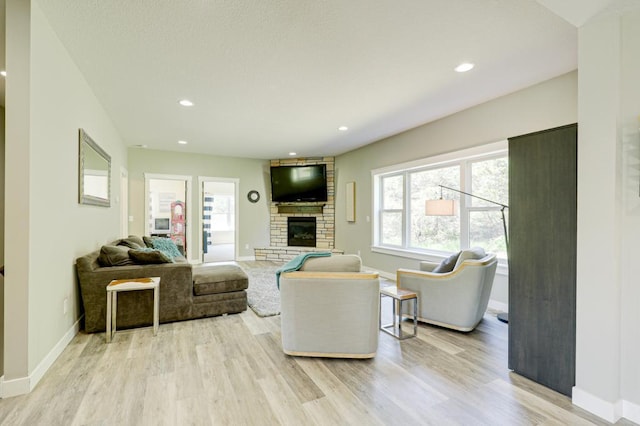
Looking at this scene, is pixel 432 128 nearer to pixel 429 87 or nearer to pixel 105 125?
pixel 429 87

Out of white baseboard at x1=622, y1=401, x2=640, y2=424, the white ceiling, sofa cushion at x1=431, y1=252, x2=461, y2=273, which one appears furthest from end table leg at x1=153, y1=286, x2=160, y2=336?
white baseboard at x1=622, y1=401, x2=640, y2=424

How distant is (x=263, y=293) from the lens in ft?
14.5

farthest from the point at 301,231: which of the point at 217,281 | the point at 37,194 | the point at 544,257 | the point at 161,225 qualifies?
the point at 544,257

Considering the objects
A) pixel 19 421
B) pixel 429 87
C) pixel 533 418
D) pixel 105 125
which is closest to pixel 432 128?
pixel 429 87

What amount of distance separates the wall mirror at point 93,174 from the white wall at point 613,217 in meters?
4.15

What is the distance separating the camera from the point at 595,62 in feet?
5.79

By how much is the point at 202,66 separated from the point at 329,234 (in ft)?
16.7

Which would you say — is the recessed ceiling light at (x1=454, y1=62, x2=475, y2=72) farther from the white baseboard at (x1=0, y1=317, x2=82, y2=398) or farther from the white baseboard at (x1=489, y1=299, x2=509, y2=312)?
the white baseboard at (x1=0, y1=317, x2=82, y2=398)

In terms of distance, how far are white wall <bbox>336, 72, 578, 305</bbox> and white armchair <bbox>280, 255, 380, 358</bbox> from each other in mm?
2247

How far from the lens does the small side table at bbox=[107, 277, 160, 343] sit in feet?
9.00

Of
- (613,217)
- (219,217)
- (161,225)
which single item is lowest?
(161,225)

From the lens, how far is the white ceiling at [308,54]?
2.06 meters

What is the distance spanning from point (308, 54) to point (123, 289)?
2740mm

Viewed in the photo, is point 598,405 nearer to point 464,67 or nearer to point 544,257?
point 544,257
